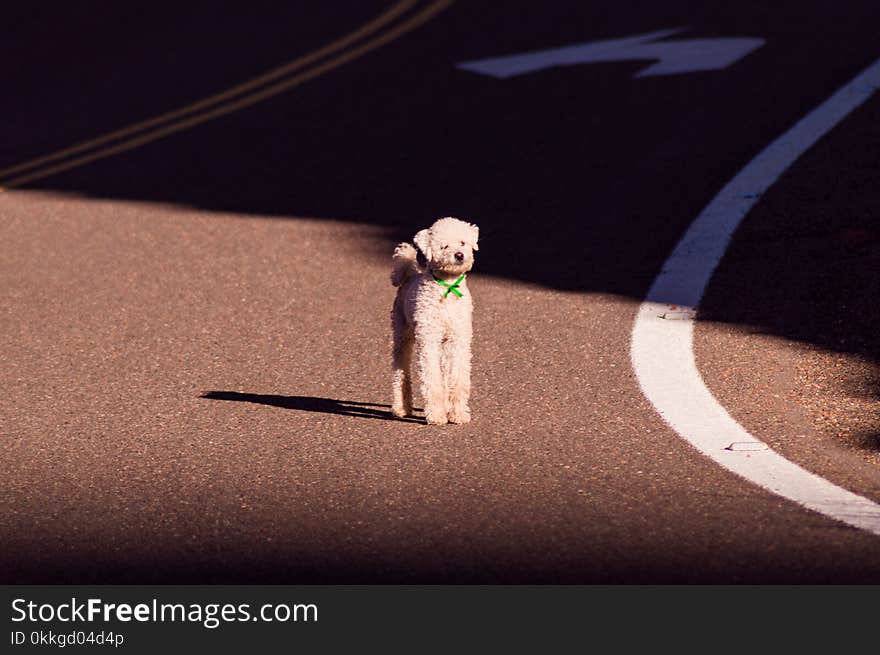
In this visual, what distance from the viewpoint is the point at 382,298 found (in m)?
9.91

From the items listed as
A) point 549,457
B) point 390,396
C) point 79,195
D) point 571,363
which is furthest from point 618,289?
point 79,195

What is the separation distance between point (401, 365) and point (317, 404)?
573 mm

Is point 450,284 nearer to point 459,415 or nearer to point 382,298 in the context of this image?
point 459,415

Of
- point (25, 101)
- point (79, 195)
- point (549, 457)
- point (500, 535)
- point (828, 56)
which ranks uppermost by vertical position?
point (25, 101)

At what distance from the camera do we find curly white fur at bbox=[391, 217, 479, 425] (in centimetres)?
702

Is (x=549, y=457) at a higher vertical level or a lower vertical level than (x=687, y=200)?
lower

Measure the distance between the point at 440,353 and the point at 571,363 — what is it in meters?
1.28

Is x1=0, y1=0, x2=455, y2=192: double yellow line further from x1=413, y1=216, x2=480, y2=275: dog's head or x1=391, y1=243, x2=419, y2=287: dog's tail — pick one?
x1=413, y1=216, x2=480, y2=275: dog's head

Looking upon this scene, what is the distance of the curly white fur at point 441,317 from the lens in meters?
7.02

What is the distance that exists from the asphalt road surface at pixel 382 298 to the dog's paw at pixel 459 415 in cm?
5

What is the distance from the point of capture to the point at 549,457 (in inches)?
269

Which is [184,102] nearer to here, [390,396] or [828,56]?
[828,56]

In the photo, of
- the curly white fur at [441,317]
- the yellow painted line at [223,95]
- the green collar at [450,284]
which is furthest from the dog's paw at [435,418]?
the yellow painted line at [223,95]

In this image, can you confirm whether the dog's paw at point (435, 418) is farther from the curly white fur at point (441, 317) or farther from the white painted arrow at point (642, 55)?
the white painted arrow at point (642, 55)
